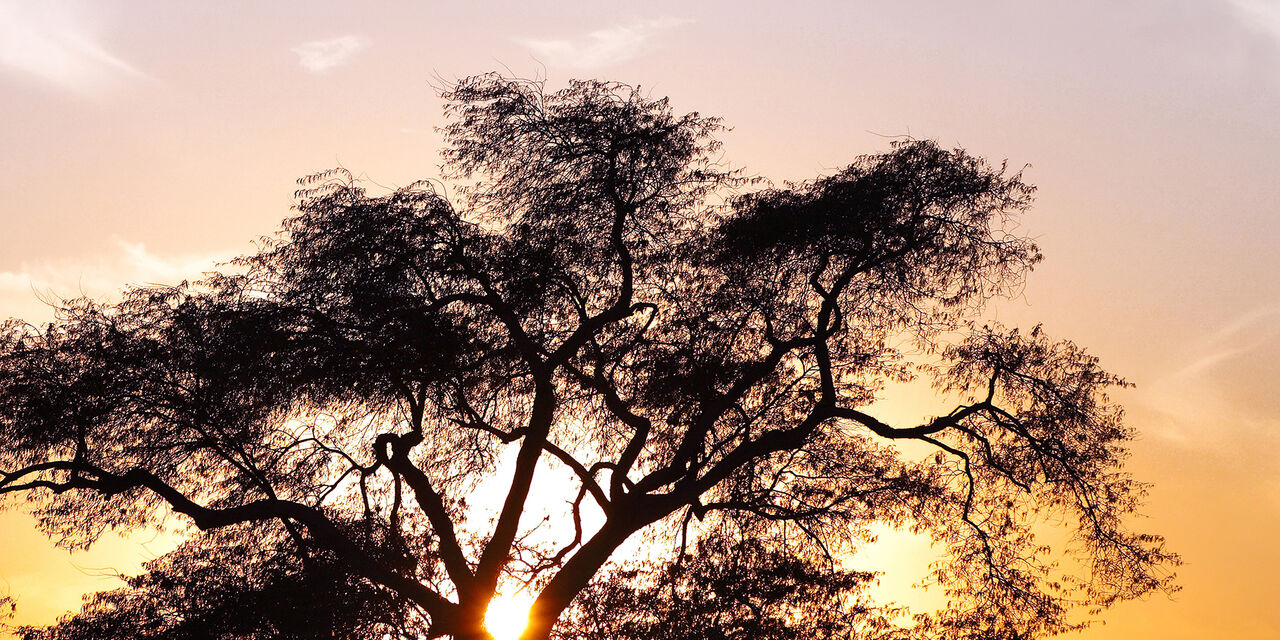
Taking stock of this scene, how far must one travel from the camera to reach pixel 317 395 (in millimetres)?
18344

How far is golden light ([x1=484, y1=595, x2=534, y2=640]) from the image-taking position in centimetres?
1916

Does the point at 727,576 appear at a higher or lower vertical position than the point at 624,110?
lower

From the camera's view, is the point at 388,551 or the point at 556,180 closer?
the point at 388,551

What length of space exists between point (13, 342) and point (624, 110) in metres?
11.2

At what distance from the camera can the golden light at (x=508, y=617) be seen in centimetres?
1916

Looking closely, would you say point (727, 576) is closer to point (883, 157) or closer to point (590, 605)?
point (590, 605)

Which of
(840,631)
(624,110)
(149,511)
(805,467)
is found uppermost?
(624,110)

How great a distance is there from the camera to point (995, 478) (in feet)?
64.3

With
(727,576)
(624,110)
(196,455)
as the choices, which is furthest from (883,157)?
(196,455)

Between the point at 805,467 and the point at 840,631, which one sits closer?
the point at 840,631

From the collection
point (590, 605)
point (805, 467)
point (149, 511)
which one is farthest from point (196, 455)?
point (805, 467)

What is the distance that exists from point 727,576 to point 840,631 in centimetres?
212

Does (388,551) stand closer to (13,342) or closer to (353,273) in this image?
(353,273)

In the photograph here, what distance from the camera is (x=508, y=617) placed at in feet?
64.3
